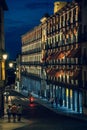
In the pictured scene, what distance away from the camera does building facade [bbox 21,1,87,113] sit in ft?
193

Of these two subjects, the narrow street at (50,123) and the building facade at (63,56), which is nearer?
the narrow street at (50,123)

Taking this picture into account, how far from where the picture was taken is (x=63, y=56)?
67.9 metres

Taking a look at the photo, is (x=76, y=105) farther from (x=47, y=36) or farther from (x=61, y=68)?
(x=47, y=36)

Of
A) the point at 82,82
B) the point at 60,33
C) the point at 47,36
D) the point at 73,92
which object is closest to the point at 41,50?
the point at 47,36

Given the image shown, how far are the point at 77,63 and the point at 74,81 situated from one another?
2842 millimetres

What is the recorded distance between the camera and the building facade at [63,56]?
58.8 m

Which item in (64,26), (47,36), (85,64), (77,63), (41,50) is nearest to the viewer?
(85,64)

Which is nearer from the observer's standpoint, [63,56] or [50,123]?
[50,123]

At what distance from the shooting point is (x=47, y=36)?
3410 inches

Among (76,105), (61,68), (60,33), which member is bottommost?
(76,105)

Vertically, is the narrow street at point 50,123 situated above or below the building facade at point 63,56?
below

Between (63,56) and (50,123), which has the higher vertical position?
(63,56)

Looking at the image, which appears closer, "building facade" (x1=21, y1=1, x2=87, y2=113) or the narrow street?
the narrow street

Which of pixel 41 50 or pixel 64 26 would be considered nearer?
pixel 64 26
